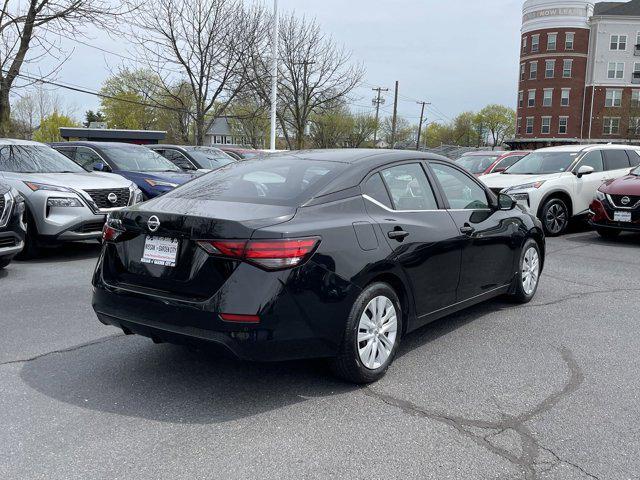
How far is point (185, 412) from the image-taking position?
3.59 meters

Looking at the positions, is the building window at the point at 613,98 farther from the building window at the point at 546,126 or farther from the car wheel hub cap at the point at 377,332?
the car wheel hub cap at the point at 377,332

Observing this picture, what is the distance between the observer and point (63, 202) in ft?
27.8

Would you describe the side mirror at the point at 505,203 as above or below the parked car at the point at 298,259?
above

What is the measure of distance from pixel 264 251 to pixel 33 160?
7484 mm

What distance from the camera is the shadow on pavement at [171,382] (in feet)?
12.0

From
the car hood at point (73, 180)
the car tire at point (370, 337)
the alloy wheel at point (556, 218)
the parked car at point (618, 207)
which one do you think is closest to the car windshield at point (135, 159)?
the car hood at point (73, 180)

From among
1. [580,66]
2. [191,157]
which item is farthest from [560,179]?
[580,66]

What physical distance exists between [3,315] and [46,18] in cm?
1251

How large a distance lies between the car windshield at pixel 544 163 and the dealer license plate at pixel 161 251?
10075 mm

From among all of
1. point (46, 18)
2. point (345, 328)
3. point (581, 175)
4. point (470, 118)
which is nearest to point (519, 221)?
point (345, 328)

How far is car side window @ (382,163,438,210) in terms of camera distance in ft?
14.6

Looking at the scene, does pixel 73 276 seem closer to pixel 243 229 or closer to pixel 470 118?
pixel 243 229

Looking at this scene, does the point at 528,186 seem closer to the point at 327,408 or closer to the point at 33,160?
the point at 33,160

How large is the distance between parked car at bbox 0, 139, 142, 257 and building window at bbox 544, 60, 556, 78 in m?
63.8
